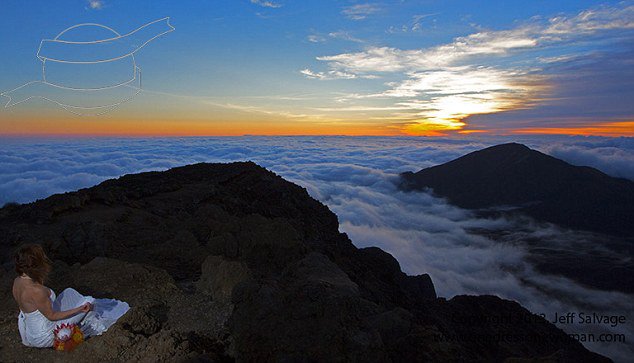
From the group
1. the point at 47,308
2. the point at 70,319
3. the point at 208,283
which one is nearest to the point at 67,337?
the point at 70,319

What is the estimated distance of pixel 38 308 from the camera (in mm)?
4898

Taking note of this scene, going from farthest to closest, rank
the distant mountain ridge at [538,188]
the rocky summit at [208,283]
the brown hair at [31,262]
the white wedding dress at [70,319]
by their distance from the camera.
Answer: the distant mountain ridge at [538,188]
the rocky summit at [208,283]
the white wedding dress at [70,319]
the brown hair at [31,262]

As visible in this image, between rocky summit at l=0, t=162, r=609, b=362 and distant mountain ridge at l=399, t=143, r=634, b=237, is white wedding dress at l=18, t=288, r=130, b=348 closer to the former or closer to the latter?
rocky summit at l=0, t=162, r=609, b=362

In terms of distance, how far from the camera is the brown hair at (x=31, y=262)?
4.84 meters

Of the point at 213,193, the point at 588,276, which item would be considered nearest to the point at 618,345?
the point at 588,276

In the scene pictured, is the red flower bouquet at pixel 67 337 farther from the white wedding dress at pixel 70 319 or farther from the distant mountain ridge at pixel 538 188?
the distant mountain ridge at pixel 538 188

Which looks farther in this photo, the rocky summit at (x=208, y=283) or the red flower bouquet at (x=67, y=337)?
the rocky summit at (x=208, y=283)

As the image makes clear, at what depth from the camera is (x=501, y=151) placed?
427 ft

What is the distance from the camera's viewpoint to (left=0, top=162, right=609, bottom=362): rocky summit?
5.28 metres

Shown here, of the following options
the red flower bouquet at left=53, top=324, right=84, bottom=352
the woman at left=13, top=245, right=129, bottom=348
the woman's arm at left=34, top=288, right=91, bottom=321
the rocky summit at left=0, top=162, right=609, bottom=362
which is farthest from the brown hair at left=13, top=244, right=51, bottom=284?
the rocky summit at left=0, top=162, right=609, bottom=362

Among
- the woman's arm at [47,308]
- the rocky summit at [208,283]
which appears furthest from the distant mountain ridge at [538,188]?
the woman's arm at [47,308]

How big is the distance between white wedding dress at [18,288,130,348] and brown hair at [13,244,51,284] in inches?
17.3

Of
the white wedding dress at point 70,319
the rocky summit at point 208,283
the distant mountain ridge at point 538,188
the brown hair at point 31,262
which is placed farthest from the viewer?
the distant mountain ridge at point 538,188

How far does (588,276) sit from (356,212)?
5331cm
